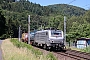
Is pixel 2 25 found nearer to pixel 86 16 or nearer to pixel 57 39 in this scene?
pixel 86 16

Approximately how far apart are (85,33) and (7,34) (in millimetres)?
46394

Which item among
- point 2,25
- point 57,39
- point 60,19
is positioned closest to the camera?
point 57,39

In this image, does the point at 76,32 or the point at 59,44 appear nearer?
the point at 59,44

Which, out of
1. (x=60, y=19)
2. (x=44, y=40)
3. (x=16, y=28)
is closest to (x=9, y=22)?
(x=16, y=28)

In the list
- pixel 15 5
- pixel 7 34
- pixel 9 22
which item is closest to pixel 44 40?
pixel 7 34

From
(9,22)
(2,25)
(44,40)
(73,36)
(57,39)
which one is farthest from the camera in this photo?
(9,22)

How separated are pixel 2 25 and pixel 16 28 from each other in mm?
22662

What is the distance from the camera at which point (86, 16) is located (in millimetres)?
112000

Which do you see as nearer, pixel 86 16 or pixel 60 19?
pixel 86 16

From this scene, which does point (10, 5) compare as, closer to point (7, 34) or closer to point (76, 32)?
point (7, 34)

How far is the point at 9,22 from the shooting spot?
12656 centimetres

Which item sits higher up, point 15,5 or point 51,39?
point 15,5

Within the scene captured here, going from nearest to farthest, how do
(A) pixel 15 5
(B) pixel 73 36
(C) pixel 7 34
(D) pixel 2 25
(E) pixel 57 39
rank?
1. (E) pixel 57 39
2. (B) pixel 73 36
3. (D) pixel 2 25
4. (C) pixel 7 34
5. (A) pixel 15 5

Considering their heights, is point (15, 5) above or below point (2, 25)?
above
